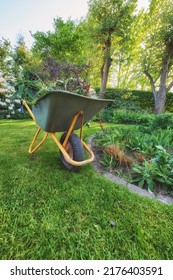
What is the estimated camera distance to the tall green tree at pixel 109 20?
6758mm

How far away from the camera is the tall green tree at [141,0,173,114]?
22.3 ft

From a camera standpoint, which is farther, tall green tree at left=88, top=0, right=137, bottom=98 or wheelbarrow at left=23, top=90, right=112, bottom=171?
tall green tree at left=88, top=0, right=137, bottom=98

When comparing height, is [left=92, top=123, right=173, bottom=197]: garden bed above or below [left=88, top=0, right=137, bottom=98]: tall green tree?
below

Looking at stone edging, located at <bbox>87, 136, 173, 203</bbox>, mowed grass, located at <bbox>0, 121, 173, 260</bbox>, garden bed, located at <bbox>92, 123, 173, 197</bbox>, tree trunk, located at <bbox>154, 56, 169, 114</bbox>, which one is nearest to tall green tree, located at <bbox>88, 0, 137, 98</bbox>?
tree trunk, located at <bbox>154, 56, 169, 114</bbox>

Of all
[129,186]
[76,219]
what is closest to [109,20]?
[129,186]

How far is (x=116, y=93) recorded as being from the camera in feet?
26.0

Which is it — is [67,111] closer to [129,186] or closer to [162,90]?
[129,186]

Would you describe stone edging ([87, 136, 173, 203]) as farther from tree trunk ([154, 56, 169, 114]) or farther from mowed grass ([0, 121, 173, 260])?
tree trunk ([154, 56, 169, 114])

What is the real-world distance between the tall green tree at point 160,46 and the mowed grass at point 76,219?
7274 mm

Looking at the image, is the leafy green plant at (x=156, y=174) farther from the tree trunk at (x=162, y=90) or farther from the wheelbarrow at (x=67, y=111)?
the tree trunk at (x=162, y=90)

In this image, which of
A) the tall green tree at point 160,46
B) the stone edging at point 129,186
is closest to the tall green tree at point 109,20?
the tall green tree at point 160,46

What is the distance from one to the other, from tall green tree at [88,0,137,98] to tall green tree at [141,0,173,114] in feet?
4.65
